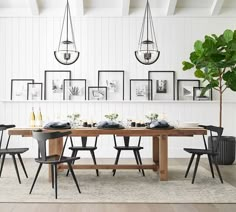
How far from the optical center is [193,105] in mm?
7617

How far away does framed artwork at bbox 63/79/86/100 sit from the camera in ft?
24.7

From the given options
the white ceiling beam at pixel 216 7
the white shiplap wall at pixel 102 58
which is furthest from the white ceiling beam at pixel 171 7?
the white ceiling beam at pixel 216 7

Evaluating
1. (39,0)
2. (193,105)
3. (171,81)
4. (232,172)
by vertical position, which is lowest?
(232,172)

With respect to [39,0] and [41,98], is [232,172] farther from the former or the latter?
[39,0]

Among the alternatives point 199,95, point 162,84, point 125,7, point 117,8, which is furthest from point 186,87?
point 117,8

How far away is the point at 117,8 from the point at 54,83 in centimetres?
197

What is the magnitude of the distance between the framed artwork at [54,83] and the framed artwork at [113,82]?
682 mm

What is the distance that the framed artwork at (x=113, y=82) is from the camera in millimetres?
7559

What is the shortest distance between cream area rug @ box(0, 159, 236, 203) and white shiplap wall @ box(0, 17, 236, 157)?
190cm

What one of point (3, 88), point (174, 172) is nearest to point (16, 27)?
point (3, 88)

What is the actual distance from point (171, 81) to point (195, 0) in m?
1.66

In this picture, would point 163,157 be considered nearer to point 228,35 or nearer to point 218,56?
point 218,56

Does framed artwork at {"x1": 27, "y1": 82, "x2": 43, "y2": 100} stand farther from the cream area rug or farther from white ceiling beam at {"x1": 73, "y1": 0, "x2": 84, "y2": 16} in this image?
the cream area rug

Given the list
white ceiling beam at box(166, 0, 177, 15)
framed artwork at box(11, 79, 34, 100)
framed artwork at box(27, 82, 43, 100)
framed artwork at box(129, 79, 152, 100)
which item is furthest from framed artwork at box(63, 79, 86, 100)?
white ceiling beam at box(166, 0, 177, 15)
